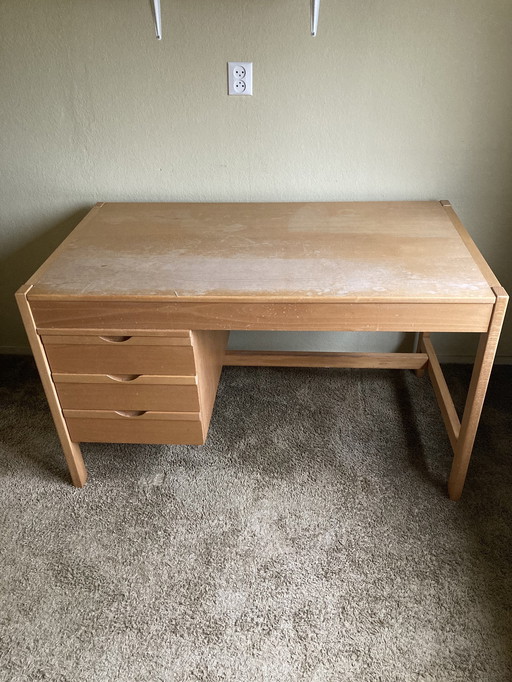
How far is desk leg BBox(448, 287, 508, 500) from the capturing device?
4.39ft

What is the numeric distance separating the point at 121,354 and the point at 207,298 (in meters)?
0.30

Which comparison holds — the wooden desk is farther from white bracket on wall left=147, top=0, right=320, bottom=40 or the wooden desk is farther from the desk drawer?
white bracket on wall left=147, top=0, right=320, bottom=40

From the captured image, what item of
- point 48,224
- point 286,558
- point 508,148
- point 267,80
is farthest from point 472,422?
point 48,224

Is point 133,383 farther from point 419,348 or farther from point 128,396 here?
point 419,348

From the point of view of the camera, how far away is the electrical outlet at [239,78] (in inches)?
67.1

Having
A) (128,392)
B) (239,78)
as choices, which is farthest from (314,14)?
(128,392)

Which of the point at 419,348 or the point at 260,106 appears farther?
the point at 419,348

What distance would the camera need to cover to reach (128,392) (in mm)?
1546

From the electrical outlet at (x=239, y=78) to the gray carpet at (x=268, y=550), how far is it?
1.06m

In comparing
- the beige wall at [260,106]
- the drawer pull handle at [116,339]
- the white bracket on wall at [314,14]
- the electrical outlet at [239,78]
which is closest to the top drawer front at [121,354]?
the drawer pull handle at [116,339]

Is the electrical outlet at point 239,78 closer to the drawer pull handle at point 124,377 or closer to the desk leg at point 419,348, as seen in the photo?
the drawer pull handle at point 124,377

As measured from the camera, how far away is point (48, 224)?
2.03 m

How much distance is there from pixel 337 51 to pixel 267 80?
22 centimetres

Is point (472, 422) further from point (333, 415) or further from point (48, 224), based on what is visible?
point (48, 224)
